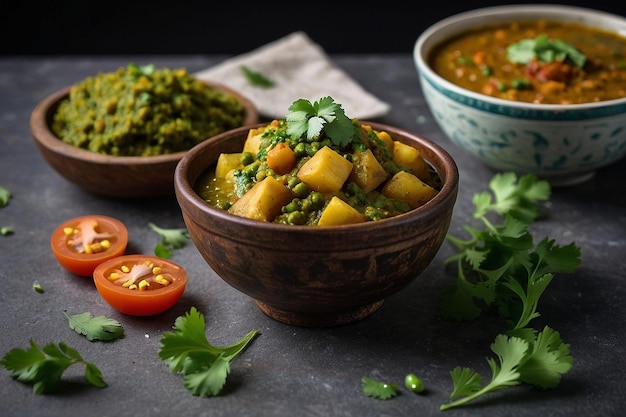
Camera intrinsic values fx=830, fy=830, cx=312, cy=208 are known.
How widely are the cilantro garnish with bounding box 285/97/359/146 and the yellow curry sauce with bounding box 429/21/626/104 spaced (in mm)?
1278

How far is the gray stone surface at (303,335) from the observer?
8.48ft

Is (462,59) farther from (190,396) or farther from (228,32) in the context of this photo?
(228,32)

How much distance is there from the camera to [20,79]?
17.3 ft

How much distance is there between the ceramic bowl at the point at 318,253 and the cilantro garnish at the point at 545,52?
4.39ft

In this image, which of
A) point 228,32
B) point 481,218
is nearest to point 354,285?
point 481,218

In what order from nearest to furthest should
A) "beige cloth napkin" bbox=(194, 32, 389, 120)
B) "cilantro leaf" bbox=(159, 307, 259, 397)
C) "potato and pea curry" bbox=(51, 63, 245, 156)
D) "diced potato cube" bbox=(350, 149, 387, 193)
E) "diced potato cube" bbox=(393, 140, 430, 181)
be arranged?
1. "cilantro leaf" bbox=(159, 307, 259, 397)
2. "diced potato cube" bbox=(350, 149, 387, 193)
3. "diced potato cube" bbox=(393, 140, 430, 181)
4. "potato and pea curry" bbox=(51, 63, 245, 156)
5. "beige cloth napkin" bbox=(194, 32, 389, 120)

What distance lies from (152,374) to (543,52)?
2416 mm

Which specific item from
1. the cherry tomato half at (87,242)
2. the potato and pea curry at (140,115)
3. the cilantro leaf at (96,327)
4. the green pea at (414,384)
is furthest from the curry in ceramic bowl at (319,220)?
the potato and pea curry at (140,115)

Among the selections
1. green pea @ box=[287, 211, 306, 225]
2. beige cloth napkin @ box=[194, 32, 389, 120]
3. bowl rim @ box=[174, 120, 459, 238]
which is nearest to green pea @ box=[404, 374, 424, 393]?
bowl rim @ box=[174, 120, 459, 238]

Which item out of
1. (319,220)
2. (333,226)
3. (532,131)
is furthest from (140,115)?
(532,131)

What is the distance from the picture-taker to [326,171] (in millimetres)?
2672

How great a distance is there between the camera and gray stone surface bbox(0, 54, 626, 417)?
258 centimetres

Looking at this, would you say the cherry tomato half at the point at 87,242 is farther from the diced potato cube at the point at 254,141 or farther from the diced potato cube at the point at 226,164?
the diced potato cube at the point at 254,141

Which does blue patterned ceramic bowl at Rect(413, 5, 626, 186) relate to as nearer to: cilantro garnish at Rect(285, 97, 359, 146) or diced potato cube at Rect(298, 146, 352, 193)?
cilantro garnish at Rect(285, 97, 359, 146)
